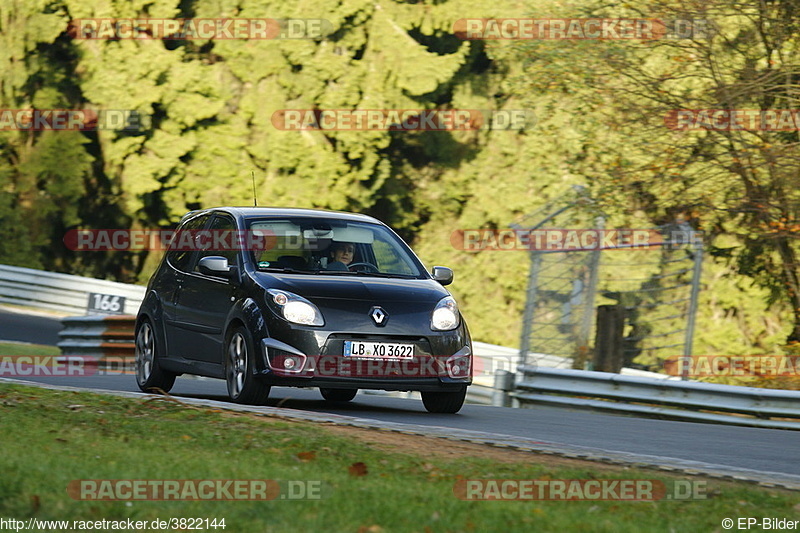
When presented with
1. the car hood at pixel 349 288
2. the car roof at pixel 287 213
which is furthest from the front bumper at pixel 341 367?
the car roof at pixel 287 213

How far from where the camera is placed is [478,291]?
3594 centimetres

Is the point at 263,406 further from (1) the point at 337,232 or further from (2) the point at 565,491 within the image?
(2) the point at 565,491

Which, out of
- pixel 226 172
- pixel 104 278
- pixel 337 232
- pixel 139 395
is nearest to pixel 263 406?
pixel 139 395

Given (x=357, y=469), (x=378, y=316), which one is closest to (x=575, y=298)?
(x=378, y=316)

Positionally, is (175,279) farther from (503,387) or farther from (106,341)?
(106,341)

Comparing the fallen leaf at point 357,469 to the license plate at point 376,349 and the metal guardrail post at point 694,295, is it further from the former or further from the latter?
the metal guardrail post at point 694,295

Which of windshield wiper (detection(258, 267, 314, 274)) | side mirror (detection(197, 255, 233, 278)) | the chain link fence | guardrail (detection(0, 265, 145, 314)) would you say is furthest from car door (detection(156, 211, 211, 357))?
guardrail (detection(0, 265, 145, 314))

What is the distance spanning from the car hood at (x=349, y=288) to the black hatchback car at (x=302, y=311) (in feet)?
0.04

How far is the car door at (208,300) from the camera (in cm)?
1208

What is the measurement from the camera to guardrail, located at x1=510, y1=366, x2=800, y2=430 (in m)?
13.8

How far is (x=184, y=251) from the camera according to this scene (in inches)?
520

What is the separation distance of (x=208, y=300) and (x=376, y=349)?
5.94ft

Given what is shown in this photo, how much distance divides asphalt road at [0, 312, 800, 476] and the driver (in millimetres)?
1233

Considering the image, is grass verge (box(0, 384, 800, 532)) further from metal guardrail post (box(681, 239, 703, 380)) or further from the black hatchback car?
metal guardrail post (box(681, 239, 703, 380))
